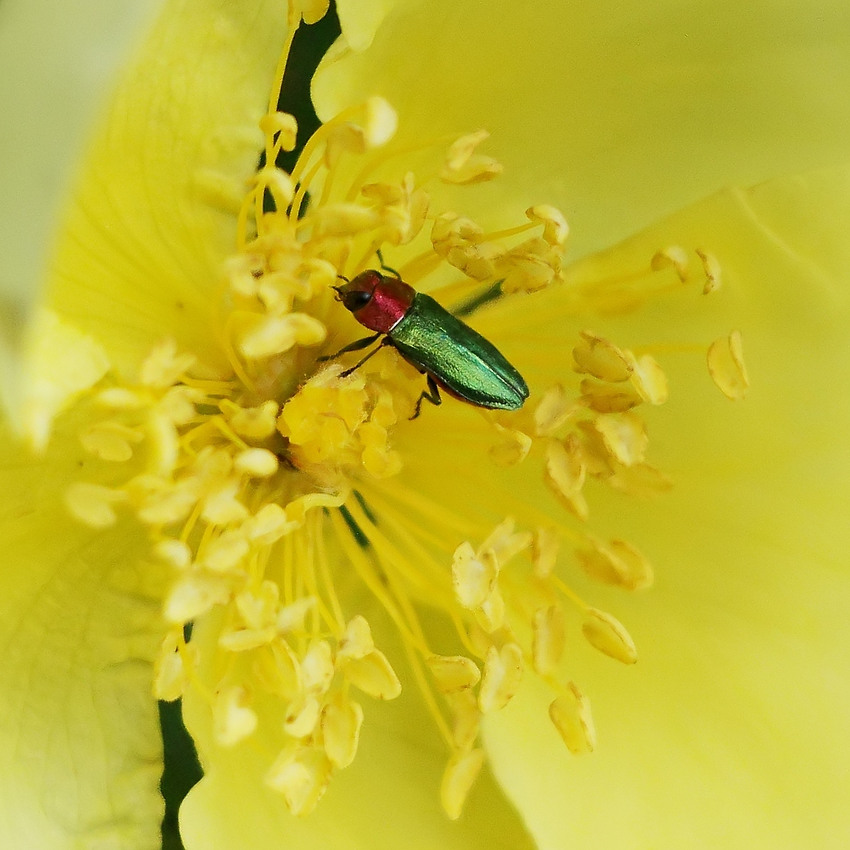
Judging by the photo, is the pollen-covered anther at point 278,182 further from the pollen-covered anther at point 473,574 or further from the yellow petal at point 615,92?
the pollen-covered anther at point 473,574

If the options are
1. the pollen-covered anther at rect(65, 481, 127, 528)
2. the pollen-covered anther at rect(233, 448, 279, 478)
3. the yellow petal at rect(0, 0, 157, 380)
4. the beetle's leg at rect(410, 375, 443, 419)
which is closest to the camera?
the yellow petal at rect(0, 0, 157, 380)

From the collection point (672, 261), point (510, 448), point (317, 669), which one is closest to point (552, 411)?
point (510, 448)

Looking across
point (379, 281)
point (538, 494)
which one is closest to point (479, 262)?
point (379, 281)

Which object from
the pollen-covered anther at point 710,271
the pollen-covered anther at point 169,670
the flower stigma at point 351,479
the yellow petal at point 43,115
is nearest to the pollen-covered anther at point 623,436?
the flower stigma at point 351,479

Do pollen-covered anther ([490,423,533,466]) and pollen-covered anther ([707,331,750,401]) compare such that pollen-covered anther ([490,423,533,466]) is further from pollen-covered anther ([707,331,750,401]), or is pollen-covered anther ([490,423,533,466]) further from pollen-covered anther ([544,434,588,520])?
pollen-covered anther ([707,331,750,401])

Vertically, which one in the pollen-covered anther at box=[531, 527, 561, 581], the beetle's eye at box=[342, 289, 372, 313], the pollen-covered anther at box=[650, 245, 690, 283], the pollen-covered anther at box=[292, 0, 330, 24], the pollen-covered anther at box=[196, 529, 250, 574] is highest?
the pollen-covered anther at box=[292, 0, 330, 24]

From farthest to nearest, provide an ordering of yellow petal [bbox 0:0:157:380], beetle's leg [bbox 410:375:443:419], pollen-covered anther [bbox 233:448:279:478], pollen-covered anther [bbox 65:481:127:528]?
beetle's leg [bbox 410:375:443:419] → pollen-covered anther [bbox 233:448:279:478] → pollen-covered anther [bbox 65:481:127:528] → yellow petal [bbox 0:0:157:380]

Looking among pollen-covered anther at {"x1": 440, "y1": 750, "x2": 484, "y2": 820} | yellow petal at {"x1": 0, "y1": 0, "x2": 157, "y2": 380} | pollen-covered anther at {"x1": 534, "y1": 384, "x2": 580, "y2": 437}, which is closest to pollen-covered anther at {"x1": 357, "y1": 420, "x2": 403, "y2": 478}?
pollen-covered anther at {"x1": 534, "y1": 384, "x2": 580, "y2": 437}

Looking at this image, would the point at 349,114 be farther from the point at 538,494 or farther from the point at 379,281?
the point at 538,494
